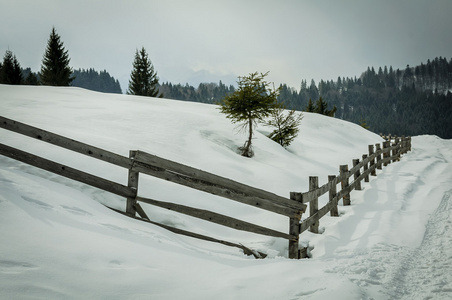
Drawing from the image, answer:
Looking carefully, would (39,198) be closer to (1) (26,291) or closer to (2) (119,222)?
(2) (119,222)

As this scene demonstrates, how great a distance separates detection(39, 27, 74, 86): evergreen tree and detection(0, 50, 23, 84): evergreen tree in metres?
A: 5.07

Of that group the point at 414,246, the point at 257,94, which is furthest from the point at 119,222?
the point at 257,94

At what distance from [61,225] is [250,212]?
4.95m

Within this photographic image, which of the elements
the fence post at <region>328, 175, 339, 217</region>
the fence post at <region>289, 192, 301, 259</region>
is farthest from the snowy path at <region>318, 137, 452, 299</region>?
the fence post at <region>289, 192, 301, 259</region>

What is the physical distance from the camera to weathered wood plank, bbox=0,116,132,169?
4219 millimetres

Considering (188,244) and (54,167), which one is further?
(54,167)

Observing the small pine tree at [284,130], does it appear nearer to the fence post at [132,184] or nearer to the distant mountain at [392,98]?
the fence post at [132,184]

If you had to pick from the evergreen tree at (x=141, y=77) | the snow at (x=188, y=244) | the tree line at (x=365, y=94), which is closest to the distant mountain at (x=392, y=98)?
the tree line at (x=365, y=94)

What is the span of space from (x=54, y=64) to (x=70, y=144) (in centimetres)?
4682

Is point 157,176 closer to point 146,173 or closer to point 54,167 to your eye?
point 146,173

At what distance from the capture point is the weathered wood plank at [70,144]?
13.8ft

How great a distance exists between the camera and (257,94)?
13203 mm

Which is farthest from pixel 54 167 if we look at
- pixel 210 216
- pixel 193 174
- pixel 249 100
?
pixel 249 100

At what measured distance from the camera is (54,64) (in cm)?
4059
